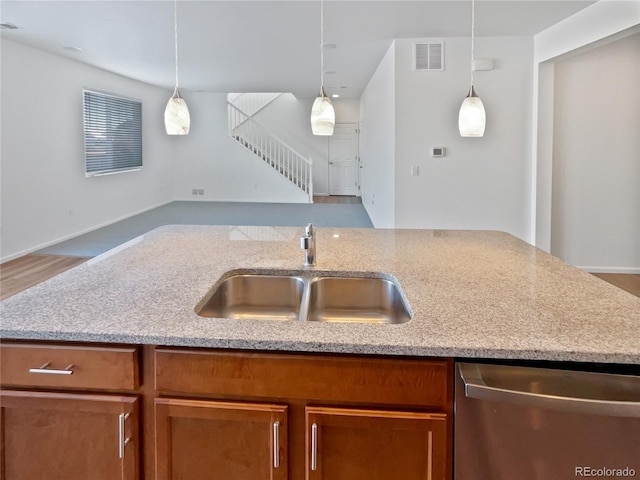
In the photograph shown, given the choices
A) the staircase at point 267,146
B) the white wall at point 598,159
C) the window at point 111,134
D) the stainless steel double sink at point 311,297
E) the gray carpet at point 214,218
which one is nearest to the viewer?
the stainless steel double sink at point 311,297

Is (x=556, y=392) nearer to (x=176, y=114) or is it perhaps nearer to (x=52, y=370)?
(x=52, y=370)

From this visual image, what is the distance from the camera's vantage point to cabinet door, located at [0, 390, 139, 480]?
133 centimetres

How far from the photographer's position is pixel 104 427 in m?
1.34

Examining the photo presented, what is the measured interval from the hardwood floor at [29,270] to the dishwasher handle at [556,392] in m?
4.58

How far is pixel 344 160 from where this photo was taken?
44.2 ft

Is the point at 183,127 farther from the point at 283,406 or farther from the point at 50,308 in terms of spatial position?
the point at 283,406

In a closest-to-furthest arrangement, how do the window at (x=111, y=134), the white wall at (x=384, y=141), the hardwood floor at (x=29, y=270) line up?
the hardwood floor at (x=29, y=270) < the white wall at (x=384, y=141) < the window at (x=111, y=134)

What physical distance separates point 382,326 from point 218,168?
11.0m

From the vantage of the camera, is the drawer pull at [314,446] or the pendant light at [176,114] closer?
the drawer pull at [314,446]

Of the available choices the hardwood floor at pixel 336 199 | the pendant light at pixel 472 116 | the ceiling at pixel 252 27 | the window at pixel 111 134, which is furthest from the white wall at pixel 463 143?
the hardwood floor at pixel 336 199

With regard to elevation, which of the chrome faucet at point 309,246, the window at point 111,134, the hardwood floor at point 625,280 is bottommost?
the hardwood floor at point 625,280

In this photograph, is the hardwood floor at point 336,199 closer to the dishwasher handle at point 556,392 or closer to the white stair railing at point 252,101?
the white stair railing at point 252,101

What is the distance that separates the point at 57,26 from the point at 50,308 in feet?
15.5

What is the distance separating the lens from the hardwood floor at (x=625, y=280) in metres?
4.87
